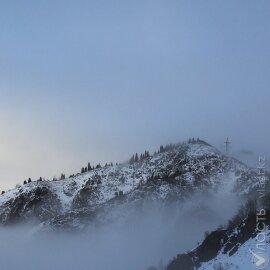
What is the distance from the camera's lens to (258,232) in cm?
19325

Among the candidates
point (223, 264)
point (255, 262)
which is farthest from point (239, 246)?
point (255, 262)

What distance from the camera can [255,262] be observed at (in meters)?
174

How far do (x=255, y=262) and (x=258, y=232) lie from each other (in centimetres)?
2109

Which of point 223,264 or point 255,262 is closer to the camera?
point 255,262

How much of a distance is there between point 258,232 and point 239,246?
1011cm

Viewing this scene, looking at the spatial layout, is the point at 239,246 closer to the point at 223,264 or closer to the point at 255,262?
the point at 223,264

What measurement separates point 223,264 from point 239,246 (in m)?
9.95

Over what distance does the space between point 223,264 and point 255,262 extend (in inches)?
858

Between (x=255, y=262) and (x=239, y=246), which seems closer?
(x=255, y=262)

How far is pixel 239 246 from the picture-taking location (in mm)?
199875

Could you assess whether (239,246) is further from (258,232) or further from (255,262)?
(255,262)

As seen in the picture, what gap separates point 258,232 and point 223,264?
15.4m
